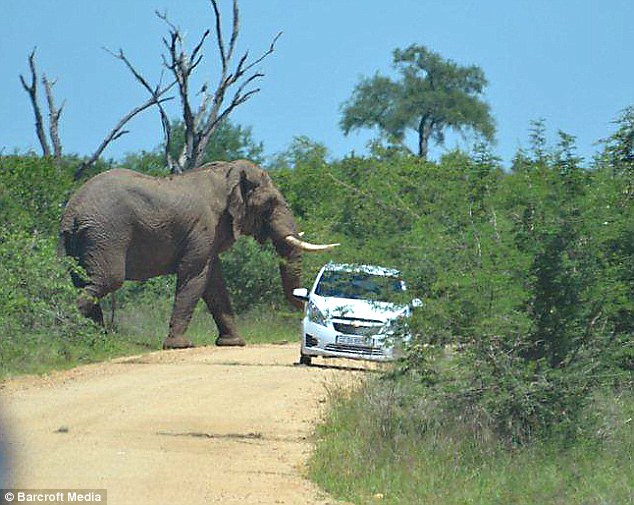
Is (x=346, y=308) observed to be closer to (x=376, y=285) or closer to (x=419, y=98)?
(x=376, y=285)

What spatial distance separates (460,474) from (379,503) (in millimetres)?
1260

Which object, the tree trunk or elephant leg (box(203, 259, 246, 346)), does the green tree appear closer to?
the tree trunk

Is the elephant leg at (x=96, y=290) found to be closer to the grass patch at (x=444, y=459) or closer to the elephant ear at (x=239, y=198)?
the elephant ear at (x=239, y=198)

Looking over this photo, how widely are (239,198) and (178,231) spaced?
1389mm

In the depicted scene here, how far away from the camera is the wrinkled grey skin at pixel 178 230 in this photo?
25.9 meters

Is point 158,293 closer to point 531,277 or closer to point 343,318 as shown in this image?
point 343,318

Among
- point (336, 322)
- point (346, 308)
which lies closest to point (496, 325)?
point (346, 308)

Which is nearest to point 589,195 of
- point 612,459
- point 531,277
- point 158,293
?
point 531,277

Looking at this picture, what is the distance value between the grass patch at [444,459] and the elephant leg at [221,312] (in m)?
11.8

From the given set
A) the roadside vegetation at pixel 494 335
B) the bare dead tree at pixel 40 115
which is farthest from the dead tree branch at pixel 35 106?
the roadside vegetation at pixel 494 335

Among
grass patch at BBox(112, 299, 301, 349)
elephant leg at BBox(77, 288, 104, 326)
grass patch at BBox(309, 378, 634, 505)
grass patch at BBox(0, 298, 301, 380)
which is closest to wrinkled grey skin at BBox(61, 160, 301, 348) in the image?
elephant leg at BBox(77, 288, 104, 326)

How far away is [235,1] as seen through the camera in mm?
45406

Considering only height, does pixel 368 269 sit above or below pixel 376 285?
above

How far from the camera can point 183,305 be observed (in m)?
26.9
